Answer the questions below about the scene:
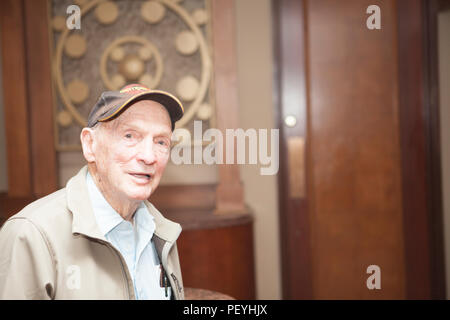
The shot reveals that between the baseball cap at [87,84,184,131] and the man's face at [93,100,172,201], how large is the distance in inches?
0.8

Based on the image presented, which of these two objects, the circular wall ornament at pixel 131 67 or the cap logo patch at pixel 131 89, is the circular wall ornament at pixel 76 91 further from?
the cap logo patch at pixel 131 89

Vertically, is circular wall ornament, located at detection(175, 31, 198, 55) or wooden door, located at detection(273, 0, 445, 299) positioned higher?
circular wall ornament, located at detection(175, 31, 198, 55)

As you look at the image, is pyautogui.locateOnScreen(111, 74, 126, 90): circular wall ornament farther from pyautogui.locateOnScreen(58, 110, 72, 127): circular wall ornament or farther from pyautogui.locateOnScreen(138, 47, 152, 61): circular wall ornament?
pyautogui.locateOnScreen(58, 110, 72, 127): circular wall ornament

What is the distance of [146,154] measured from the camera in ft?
2.71

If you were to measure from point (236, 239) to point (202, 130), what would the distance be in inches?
28.4

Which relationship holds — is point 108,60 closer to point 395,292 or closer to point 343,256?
point 343,256

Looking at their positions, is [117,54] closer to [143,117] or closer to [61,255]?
[143,117]

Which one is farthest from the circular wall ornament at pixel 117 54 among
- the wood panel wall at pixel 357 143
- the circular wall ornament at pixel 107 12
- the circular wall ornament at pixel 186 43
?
the wood panel wall at pixel 357 143

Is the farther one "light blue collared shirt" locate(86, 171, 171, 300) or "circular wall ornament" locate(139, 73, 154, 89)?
"circular wall ornament" locate(139, 73, 154, 89)

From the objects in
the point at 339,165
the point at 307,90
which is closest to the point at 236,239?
the point at 339,165

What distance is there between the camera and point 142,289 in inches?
34.8

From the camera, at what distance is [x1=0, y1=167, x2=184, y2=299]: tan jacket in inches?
28.3

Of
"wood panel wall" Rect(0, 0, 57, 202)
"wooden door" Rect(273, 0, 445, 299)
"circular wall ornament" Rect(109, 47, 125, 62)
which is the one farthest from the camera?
"wooden door" Rect(273, 0, 445, 299)

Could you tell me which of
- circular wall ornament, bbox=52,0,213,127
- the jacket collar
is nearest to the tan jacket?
the jacket collar
